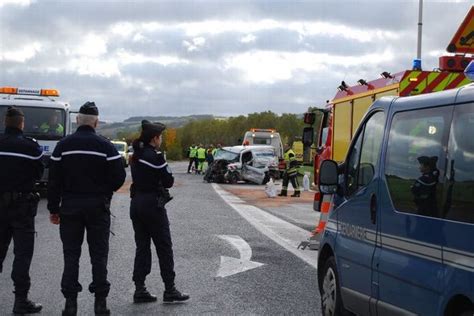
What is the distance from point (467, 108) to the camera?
14.5ft

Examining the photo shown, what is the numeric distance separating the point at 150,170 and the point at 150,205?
0.38 m

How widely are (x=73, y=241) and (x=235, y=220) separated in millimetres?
9659

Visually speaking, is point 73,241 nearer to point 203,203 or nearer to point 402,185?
point 402,185

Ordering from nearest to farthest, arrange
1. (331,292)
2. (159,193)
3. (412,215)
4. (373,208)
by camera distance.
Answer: (412,215)
(373,208)
(331,292)
(159,193)

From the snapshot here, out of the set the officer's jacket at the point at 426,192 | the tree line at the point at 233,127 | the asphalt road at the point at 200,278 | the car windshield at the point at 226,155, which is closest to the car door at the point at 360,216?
the officer's jacket at the point at 426,192

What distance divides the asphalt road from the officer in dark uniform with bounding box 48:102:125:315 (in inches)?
24.0

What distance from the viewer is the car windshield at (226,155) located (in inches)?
1369

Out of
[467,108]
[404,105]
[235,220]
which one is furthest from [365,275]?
[235,220]

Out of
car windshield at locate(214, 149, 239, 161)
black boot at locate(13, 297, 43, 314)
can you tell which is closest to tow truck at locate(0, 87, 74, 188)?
black boot at locate(13, 297, 43, 314)

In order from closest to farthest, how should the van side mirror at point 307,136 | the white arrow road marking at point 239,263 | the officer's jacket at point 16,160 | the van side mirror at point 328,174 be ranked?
1. the van side mirror at point 328,174
2. the officer's jacket at point 16,160
3. the white arrow road marking at point 239,263
4. the van side mirror at point 307,136

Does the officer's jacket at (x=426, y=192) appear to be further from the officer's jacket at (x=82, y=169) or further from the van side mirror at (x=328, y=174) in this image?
the officer's jacket at (x=82, y=169)

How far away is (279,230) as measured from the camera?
14.6 m

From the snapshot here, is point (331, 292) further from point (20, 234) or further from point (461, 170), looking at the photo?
point (20, 234)

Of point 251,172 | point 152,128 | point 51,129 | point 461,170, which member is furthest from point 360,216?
point 251,172
